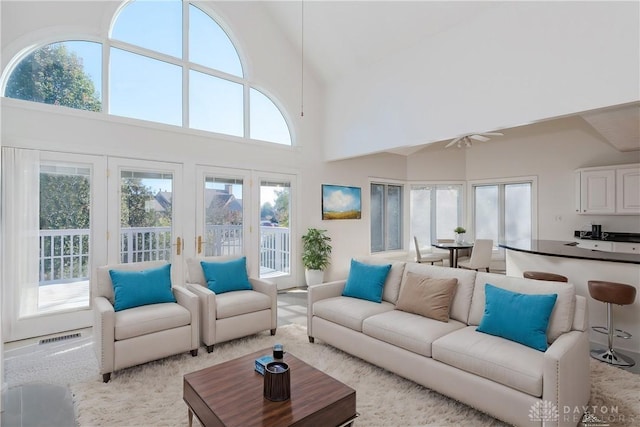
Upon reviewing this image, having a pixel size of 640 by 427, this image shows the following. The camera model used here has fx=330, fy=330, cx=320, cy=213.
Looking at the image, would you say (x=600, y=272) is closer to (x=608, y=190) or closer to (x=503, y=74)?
(x=503, y=74)

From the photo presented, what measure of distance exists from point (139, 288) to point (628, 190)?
735 cm

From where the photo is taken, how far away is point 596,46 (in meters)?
3.19

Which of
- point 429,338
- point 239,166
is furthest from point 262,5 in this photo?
point 429,338

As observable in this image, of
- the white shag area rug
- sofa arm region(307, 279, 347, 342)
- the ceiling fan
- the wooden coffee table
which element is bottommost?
the white shag area rug

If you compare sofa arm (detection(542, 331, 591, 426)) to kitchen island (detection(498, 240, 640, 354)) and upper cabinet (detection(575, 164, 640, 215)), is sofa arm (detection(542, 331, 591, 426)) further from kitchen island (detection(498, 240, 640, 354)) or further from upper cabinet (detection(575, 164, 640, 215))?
upper cabinet (detection(575, 164, 640, 215))

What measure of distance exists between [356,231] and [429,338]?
15.2 ft

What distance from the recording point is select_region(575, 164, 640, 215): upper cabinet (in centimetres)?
546

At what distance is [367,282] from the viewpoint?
3508mm

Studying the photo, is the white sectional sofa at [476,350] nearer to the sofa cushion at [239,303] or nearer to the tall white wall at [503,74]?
the sofa cushion at [239,303]

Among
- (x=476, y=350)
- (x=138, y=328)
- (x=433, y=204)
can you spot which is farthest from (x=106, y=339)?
(x=433, y=204)

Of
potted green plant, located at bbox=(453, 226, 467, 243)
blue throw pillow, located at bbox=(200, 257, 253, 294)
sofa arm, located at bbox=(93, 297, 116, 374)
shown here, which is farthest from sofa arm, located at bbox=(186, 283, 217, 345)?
potted green plant, located at bbox=(453, 226, 467, 243)

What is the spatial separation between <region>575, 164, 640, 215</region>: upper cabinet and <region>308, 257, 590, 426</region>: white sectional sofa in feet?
14.8

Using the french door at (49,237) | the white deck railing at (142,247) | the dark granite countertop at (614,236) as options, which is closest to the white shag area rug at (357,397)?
the french door at (49,237)

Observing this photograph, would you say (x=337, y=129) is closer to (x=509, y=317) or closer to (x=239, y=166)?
(x=239, y=166)
